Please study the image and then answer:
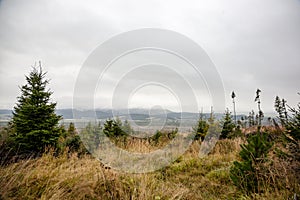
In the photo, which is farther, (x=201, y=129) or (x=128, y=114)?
(x=201, y=129)

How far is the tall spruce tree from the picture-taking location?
22.7 feet

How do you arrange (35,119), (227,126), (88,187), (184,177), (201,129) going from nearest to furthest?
(88,187) → (184,177) → (35,119) → (201,129) → (227,126)

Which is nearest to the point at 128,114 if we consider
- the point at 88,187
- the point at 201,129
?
the point at 201,129

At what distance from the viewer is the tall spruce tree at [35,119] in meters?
6.92

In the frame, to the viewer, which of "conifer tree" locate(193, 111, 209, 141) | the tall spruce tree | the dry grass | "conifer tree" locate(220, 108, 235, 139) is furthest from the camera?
"conifer tree" locate(220, 108, 235, 139)

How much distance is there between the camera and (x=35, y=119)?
730 centimetres

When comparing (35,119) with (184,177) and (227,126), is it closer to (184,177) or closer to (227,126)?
(184,177)

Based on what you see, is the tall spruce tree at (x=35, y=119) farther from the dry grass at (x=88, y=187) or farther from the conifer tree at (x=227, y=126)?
the conifer tree at (x=227, y=126)

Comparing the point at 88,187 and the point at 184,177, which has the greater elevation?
the point at 88,187

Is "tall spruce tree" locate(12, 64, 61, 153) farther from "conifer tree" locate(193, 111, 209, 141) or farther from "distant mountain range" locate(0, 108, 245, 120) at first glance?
"conifer tree" locate(193, 111, 209, 141)

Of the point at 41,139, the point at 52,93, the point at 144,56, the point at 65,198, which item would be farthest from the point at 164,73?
the point at 65,198

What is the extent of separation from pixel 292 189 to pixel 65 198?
2926 mm

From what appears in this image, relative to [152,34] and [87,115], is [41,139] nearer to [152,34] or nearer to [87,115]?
[87,115]

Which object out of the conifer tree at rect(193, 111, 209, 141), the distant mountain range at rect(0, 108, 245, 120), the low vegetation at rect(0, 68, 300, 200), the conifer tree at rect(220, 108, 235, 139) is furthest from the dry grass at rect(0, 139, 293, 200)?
the conifer tree at rect(220, 108, 235, 139)
